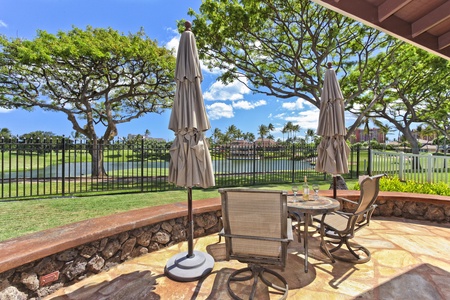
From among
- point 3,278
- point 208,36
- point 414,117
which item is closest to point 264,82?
point 208,36

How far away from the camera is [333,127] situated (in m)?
3.94

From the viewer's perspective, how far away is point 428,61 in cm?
1234

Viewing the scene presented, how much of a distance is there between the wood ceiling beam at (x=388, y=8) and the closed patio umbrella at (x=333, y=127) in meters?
1.10

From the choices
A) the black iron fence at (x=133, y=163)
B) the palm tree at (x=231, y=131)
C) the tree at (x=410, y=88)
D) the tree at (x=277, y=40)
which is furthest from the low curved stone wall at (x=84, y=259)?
the palm tree at (x=231, y=131)

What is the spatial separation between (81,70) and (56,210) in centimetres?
904

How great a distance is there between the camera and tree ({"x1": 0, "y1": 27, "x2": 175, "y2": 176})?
1047cm

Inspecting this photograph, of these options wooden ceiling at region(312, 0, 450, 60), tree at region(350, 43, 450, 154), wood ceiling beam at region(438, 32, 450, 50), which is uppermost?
tree at region(350, 43, 450, 154)

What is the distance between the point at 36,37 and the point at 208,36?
8.10m

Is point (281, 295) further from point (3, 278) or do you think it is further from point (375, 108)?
point (375, 108)

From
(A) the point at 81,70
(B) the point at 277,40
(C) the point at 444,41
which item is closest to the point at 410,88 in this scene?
(B) the point at 277,40

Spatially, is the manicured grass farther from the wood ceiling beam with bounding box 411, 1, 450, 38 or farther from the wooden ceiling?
the wood ceiling beam with bounding box 411, 1, 450, 38

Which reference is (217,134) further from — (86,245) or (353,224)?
(86,245)

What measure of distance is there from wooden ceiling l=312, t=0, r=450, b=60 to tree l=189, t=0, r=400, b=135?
6926mm

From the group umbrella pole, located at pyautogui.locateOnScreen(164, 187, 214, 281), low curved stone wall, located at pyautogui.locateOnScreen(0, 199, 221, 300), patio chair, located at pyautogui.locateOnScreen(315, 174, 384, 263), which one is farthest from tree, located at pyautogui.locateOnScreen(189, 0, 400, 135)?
umbrella pole, located at pyautogui.locateOnScreen(164, 187, 214, 281)
